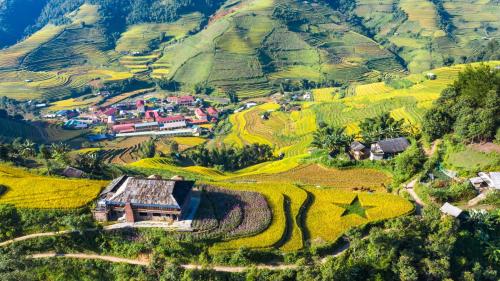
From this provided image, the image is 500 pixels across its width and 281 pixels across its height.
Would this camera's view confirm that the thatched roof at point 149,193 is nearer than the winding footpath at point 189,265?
No

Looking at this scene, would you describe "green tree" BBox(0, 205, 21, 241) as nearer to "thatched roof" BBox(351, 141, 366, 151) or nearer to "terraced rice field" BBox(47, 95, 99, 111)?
"thatched roof" BBox(351, 141, 366, 151)

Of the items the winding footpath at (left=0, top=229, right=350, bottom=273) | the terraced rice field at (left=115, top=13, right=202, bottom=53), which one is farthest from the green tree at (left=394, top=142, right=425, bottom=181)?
the terraced rice field at (left=115, top=13, right=202, bottom=53)

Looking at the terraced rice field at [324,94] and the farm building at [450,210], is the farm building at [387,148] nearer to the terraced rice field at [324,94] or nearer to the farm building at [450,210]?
the farm building at [450,210]

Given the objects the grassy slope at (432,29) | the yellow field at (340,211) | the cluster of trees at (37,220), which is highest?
the cluster of trees at (37,220)

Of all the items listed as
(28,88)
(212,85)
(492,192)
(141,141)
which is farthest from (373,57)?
(28,88)

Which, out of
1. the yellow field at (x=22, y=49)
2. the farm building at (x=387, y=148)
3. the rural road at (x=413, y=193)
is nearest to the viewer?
the rural road at (x=413, y=193)

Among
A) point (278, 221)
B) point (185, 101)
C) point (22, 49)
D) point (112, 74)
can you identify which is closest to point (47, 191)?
point (278, 221)

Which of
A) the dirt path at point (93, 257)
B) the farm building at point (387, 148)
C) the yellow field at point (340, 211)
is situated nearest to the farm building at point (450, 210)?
the yellow field at point (340, 211)

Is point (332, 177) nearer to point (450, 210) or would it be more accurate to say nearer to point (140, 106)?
point (450, 210)
